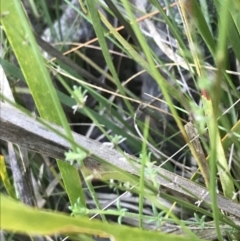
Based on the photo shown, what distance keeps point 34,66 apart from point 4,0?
59 millimetres

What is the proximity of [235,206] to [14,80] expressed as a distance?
1.26 feet

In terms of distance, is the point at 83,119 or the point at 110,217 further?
the point at 83,119

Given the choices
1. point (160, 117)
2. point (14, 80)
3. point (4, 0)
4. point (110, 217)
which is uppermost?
point (4, 0)

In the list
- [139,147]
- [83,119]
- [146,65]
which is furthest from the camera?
[83,119]

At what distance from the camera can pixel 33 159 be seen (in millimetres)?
691

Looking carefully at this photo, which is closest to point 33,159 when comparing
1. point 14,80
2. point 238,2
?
point 14,80

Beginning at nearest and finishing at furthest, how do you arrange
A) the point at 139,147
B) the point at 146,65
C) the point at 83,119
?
the point at 146,65 → the point at 139,147 → the point at 83,119

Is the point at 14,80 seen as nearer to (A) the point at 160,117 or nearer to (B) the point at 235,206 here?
(A) the point at 160,117

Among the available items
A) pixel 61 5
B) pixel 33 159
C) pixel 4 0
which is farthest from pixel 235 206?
pixel 61 5

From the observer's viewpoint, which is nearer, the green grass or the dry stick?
the green grass

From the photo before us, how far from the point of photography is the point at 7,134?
1.05ft

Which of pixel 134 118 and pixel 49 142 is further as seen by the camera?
pixel 134 118

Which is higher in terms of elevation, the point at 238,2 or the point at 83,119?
the point at 238,2

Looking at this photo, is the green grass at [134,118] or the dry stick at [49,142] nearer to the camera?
the green grass at [134,118]
